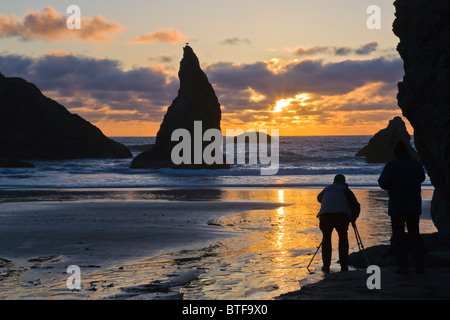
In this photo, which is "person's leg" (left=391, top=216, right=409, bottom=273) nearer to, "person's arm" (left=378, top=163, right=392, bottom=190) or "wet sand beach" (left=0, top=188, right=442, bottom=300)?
"person's arm" (left=378, top=163, right=392, bottom=190)

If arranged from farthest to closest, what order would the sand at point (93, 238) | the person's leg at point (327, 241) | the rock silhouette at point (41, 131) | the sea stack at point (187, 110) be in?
the rock silhouette at point (41, 131), the sea stack at point (187, 110), the person's leg at point (327, 241), the sand at point (93, 238)

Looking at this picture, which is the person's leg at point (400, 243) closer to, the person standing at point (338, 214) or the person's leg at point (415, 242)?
the person's leg at point (415, 242)

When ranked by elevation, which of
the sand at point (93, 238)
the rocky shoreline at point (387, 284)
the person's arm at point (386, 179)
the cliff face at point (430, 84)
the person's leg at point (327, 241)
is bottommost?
the sand at point (93, 238)

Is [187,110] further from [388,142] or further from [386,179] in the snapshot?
[386,179]

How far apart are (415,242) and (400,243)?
26 cm

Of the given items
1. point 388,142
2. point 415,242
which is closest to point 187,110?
point 388,142

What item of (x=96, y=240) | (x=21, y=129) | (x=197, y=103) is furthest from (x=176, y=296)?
(x=21, y=129)

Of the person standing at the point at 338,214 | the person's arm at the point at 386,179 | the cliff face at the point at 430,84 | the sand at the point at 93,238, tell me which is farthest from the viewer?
the cliff face at the point at 430,84

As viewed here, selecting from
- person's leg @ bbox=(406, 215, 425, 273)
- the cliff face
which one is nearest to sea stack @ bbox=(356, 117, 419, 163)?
the cliff face

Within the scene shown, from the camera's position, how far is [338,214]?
29.1 ft

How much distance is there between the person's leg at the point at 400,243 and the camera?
7.75 m

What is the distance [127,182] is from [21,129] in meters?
60.2

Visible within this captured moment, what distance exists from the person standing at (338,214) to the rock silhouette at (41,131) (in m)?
79.7

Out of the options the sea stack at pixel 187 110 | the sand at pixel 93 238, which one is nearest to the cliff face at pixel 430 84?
the sand at pixel 93 238
